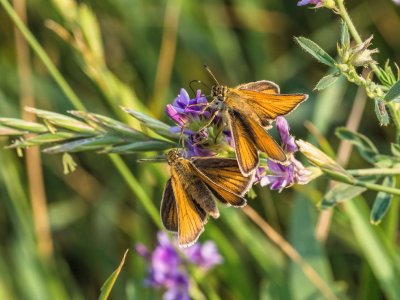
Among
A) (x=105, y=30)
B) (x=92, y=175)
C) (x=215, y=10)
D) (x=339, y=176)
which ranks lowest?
(x=339, y=176)

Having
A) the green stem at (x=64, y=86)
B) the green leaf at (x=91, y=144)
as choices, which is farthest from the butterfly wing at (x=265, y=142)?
the green stem at (x=64, y=86)

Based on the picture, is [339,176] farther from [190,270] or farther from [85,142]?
[190,270]

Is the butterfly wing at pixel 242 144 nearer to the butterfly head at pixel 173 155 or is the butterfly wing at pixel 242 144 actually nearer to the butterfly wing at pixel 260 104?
the butterfly wing at pixel 260 104

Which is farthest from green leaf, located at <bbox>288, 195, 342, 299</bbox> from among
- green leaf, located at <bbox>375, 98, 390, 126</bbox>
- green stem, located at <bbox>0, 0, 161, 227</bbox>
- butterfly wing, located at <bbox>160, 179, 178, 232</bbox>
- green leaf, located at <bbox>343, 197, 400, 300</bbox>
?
green leaf, located at <bbox>375, 98, 390, 126</bbox>

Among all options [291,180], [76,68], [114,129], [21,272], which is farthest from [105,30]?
[291,180]

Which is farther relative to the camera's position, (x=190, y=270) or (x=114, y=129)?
(x=190, y=270)

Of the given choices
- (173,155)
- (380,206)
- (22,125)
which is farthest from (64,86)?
(380,206)

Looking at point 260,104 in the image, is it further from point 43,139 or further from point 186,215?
point 43,139
